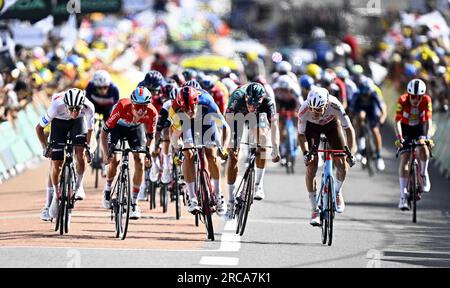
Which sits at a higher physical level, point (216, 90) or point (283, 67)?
point (283, 67)

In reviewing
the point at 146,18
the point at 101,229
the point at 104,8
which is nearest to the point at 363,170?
the point at 104,8

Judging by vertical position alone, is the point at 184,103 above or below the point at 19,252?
above

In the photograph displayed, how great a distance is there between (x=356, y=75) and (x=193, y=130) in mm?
10771

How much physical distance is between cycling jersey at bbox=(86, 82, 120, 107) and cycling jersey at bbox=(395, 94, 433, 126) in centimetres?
387

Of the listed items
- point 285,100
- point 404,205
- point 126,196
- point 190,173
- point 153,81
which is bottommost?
point 404,205

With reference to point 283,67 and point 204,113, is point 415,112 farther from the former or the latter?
point 283,67

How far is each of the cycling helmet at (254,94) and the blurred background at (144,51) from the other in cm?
746

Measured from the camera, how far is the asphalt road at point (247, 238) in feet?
45.8

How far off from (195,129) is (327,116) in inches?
59.3

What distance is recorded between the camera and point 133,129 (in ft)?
52.6

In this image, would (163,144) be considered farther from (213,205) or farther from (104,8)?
(104,8)

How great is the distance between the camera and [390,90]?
3928 centimetres

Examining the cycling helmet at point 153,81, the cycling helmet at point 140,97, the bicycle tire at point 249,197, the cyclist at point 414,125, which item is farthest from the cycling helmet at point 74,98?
the cyclist at point 414,125

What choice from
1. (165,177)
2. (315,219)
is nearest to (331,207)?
(315,219)
